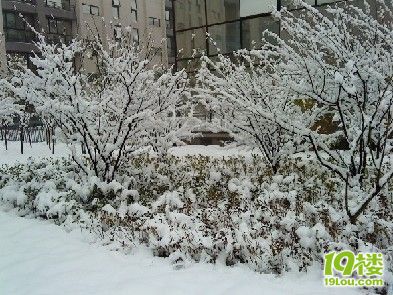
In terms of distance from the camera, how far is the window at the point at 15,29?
107 ft

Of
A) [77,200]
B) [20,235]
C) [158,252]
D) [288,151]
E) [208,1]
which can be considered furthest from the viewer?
[208,1]

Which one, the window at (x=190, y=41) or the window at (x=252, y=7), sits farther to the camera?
the window at (x=190, y=41)

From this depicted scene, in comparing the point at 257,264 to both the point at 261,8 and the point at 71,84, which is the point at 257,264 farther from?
the point at 261,8

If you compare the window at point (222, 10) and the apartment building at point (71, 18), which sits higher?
the apartment building at point (71, 18)

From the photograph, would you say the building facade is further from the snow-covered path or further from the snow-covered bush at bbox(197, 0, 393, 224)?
the snow-covered path

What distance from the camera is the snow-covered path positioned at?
12.0 ft

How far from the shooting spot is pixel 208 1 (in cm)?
1959

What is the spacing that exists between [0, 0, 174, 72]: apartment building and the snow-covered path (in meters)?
23.9

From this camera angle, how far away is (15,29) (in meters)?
33.1

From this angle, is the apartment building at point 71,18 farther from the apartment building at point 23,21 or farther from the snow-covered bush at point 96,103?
the snow-covered bush at point 96,103

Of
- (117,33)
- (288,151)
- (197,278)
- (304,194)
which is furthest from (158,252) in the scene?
(117,33)

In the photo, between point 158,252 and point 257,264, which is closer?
point 257,264

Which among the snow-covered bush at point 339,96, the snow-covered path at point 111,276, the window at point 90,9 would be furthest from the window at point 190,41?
the window at point 90,9

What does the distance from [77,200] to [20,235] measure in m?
1.30
